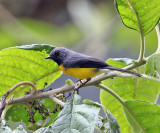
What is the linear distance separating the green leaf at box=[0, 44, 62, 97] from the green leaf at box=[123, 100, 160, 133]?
419mm

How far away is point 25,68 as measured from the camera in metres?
1.54

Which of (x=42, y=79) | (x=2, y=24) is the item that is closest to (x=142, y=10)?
(x=42, y=79)

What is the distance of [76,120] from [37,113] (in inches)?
20.4

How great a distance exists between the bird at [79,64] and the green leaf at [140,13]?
0.72 ft

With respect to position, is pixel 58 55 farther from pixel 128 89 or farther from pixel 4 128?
pixel 4 128

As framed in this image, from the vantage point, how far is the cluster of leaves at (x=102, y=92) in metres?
1.14

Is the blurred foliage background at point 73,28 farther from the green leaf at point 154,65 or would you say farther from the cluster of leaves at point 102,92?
the green leaf at point 154,65

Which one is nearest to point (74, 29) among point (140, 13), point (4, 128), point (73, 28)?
point (73, 28)

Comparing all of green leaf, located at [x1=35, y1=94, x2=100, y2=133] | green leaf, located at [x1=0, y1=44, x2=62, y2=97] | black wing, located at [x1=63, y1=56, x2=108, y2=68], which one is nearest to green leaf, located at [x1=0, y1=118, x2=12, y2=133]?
green leaf, located at [x1=35, y1=94, x2=100, y2=133]

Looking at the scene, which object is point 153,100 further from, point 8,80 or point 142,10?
point 8,80

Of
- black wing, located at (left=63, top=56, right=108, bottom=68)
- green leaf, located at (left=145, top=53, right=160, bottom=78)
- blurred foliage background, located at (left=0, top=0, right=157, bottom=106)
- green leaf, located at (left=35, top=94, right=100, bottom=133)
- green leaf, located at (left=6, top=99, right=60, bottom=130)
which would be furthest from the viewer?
blurred foliage background, located at (left=0, top=0, right=157, bottom=106)

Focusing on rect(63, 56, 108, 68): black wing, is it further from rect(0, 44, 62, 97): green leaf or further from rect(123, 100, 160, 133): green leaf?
rect(123, 100, 160, 133): green leaf

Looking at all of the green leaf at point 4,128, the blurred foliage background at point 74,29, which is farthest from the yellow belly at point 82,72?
the blurred foliage background at point 74,29

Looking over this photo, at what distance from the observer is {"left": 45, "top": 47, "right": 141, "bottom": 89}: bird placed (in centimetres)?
151
